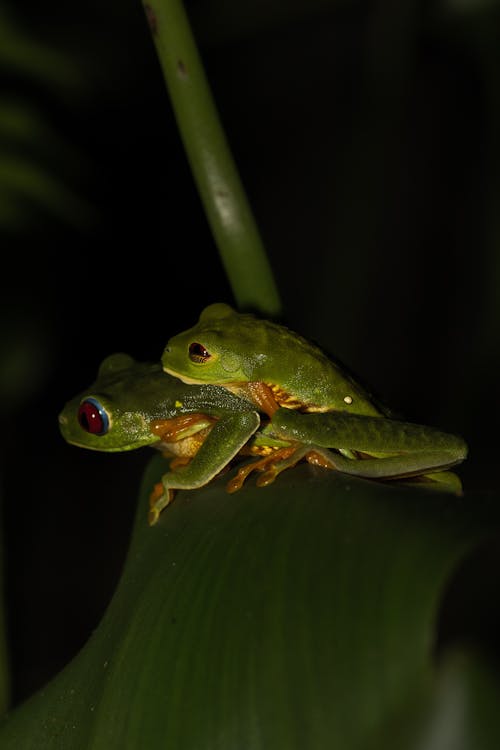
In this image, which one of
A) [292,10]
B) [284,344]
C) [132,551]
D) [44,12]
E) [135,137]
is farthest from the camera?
[135,137]

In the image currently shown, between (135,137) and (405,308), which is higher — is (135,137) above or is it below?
above

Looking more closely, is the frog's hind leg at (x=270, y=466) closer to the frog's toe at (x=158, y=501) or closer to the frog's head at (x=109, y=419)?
the frog's toe at (x=158, y=501)

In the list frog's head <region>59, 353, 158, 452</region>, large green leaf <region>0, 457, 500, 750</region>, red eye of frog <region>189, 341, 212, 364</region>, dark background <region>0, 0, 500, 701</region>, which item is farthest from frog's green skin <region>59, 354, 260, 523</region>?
dark background <region>0, 0, 500, 701</region>

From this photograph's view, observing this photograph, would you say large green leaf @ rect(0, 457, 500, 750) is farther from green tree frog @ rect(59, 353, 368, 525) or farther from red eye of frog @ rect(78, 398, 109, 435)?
red eye of frog @ rect(78, 398, 109, 435)

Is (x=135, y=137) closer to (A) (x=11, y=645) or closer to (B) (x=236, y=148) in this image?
(B) (x=236, y=148)

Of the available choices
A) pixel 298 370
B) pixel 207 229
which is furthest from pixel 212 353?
pixel 207 229

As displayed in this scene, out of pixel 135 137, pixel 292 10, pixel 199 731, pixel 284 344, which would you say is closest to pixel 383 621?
pixel 199 731

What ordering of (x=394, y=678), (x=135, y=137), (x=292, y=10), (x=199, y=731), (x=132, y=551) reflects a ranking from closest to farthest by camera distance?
(x=394, y=678) → (x=199, y=731) → (x=132, y=551) → (x=292, y=10) → (x=135, y=137)

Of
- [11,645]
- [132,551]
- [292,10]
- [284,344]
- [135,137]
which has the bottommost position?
[11,645]
